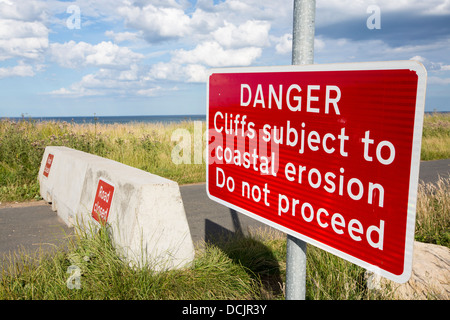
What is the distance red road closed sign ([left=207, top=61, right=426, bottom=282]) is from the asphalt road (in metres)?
3.75

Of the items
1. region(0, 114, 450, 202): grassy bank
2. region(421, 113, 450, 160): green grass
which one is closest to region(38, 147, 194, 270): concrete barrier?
region(0, 114, 450, 202): grassy bank

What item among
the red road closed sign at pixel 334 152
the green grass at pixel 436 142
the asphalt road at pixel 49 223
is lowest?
the asphalt road at pixel 49 223

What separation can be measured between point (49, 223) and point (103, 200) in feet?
8.79

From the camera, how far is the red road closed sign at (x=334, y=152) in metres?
1.58

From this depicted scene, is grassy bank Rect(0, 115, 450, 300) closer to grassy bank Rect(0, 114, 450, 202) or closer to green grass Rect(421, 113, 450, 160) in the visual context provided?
grassy bank Rect(0, 114, 450, 202)

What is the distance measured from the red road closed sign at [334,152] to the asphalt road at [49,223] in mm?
3753

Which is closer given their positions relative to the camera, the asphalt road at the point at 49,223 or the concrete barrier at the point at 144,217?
the concrete barrier at the point at 144,217

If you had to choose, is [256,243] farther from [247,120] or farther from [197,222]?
[247,120]

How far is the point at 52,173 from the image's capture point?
786cm

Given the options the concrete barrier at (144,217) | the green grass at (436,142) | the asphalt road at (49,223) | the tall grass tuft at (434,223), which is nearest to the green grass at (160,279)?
the concrete barrier at (144,217)

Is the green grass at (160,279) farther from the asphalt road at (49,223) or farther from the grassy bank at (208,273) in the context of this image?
the asphalt road at (49,223)

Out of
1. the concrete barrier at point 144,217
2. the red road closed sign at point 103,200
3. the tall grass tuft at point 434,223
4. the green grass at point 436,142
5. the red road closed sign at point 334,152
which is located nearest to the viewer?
the red road closed sign at point 334,152

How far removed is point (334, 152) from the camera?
6.13 ft
